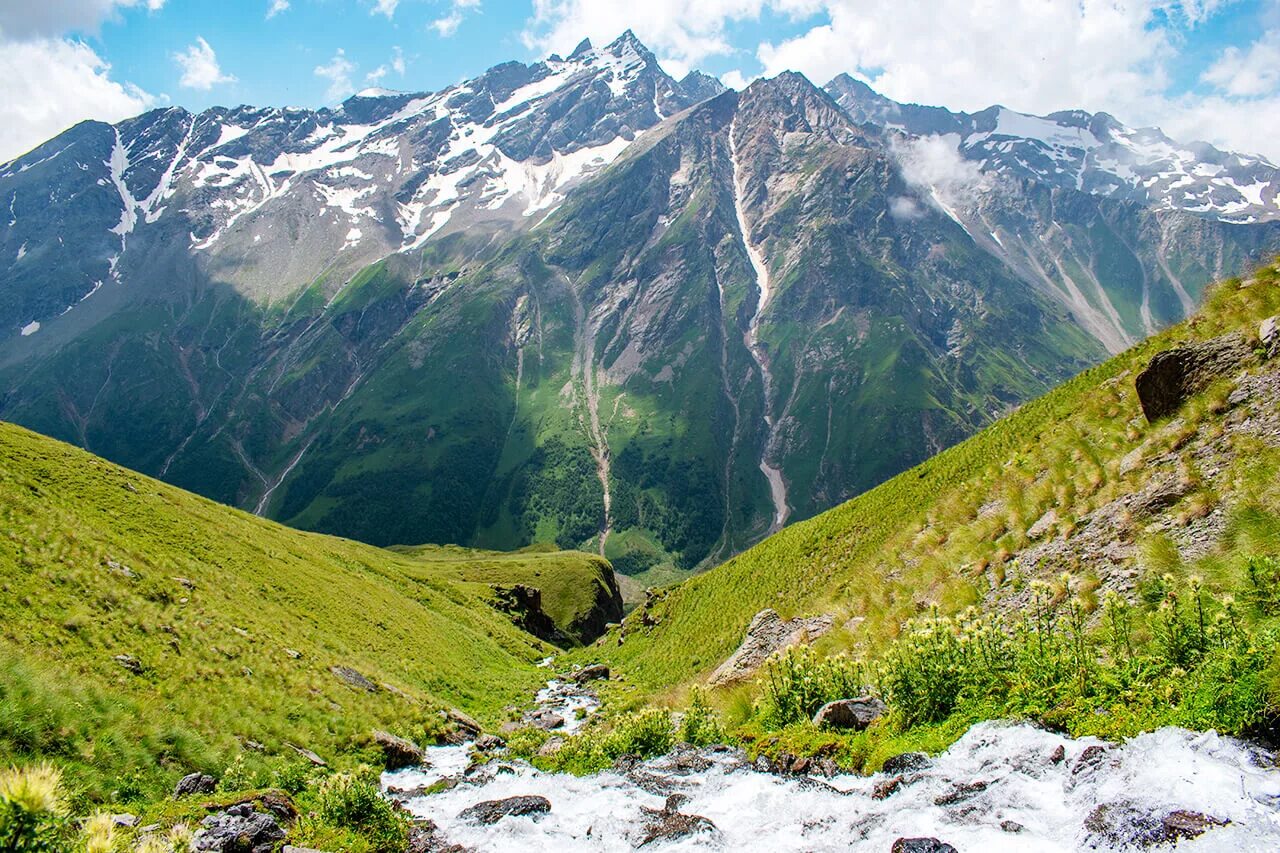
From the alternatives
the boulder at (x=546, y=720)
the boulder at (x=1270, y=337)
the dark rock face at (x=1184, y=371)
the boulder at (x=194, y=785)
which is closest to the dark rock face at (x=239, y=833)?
the boulder at (x=194, y=785)

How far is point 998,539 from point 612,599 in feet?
408

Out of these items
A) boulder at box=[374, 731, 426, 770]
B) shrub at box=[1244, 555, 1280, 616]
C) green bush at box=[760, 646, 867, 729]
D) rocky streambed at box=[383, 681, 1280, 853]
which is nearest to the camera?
rocky streambed at box=[383, 681, 1280, 853]

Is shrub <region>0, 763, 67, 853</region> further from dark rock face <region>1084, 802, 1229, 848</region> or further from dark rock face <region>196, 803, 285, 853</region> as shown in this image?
dark rock face <region>1084, 802, 1229, 848</region>

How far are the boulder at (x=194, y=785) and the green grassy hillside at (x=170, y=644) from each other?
0.87m

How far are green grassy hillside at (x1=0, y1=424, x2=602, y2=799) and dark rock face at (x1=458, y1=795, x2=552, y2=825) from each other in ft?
28.0

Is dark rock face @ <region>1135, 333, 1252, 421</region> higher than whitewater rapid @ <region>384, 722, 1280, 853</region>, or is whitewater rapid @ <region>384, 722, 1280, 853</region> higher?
dark rock face @ <region>1135, 333, 1252, 421</region>

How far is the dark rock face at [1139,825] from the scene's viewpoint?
23.1 feet

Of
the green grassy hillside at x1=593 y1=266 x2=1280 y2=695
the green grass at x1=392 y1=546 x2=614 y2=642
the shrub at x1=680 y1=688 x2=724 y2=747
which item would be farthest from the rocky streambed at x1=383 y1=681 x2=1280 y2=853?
the green grass at x1=392 y1=546 x2=614 y2=642

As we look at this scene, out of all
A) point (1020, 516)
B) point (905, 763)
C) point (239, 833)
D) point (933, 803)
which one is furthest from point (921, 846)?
point (1020, 516)

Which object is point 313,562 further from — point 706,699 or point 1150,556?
point 1150,556

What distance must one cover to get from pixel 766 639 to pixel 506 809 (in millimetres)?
15310

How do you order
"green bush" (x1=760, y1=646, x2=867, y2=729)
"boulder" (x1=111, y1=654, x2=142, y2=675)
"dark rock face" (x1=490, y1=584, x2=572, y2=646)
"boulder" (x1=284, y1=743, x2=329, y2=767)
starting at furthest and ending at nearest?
"dark rock face" (x1=490, y1=584, x2=572, y2=646) < "boulder" (x1=284, y1=743, x2=329, y2=767) < "boulder" (x1=111, y1=654, x2=142, y2=675) < "green bush" (x1=760, y1=646, x2=867, y2=729)

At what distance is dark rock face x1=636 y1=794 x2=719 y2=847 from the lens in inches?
436

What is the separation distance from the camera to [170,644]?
22.7 meters
